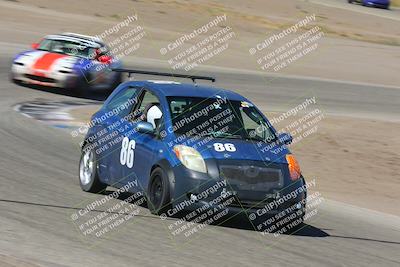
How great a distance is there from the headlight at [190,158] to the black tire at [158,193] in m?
0.25

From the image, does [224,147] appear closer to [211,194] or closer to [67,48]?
[211,194]

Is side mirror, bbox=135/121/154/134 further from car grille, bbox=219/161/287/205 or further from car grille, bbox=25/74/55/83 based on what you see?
car grille, bbox=25/74/55/83

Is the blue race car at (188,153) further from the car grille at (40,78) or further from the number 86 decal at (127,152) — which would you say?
the car grille at (40,78)

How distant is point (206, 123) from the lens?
992 cm

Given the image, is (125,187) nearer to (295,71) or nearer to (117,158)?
(117,158)

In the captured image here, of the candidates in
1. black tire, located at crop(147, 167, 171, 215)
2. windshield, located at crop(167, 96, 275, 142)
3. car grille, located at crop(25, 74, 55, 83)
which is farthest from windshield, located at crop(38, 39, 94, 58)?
black tire, located at crop(147, 167, 171, 215)

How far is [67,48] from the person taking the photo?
21.9 m

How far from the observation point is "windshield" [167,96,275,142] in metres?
9.84

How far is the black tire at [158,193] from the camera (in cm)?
933

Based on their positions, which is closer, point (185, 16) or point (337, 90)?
point (337, 90)

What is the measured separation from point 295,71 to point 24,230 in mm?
25890

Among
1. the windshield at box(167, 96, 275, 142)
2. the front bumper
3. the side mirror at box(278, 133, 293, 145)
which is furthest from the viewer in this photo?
the side mirror at box(278, 133, 293, 145)

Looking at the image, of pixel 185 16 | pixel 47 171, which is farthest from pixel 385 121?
pixel 185 16

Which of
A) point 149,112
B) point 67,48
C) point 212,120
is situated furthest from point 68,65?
point 212,120
